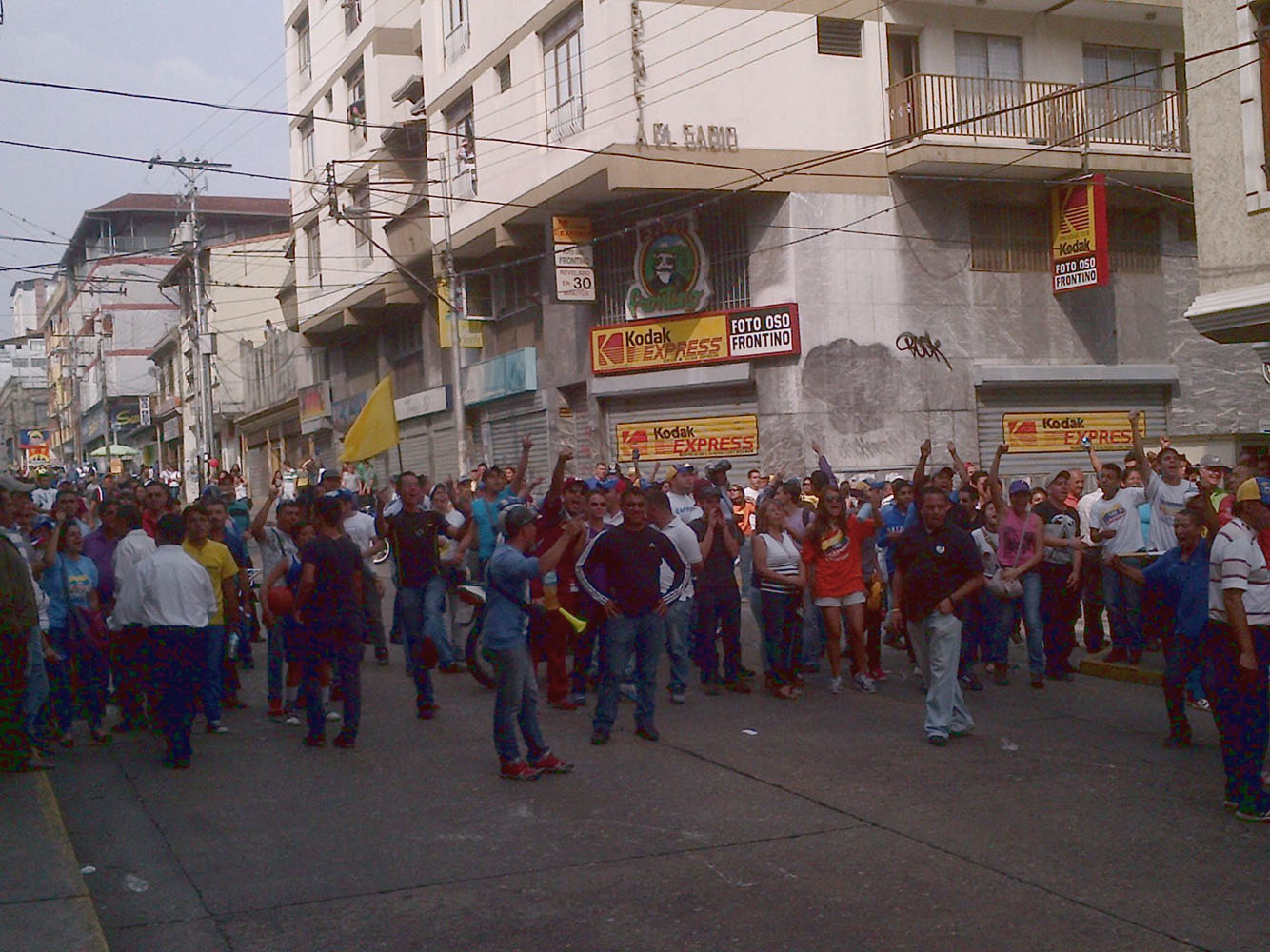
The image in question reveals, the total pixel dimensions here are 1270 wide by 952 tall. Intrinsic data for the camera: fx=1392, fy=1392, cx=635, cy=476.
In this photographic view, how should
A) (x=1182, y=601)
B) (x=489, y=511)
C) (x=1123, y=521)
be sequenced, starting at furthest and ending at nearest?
(x=489, y=511)
(x=1123, y=521)
(x=1182, y=601)

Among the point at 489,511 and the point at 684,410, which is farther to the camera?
the point at 684,410

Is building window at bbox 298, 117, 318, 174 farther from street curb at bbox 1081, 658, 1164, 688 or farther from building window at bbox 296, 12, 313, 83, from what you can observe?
street curb at bbox 1081, 658, 1164, 688

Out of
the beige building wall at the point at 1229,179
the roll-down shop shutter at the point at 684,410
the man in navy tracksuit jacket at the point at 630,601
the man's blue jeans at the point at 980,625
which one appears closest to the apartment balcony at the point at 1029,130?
the roll-down shop shutter at the point at 684,410

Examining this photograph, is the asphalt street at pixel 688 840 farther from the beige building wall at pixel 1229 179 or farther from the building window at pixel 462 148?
the building window at pixel 462 148

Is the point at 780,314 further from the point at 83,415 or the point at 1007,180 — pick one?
the point at 83,415

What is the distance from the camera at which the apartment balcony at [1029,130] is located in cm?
2362

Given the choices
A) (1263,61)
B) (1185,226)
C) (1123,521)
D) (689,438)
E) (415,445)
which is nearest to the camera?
(1123,521)

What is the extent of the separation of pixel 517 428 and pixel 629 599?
19.8 m

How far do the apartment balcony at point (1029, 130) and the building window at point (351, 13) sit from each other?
55.4 ft

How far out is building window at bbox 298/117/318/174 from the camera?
3991 cm

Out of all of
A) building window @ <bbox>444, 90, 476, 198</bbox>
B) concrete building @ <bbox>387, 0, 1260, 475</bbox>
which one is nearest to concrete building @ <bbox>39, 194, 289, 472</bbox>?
building window @ <bbox>444, 90, 476, 198</bbox>

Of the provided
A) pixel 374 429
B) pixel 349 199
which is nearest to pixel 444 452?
pixel 349 199

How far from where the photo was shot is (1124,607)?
12547mm

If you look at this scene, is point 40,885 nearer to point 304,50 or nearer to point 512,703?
point 512,703
